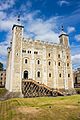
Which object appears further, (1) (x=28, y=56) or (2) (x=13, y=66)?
(1) (x=28, y=56)

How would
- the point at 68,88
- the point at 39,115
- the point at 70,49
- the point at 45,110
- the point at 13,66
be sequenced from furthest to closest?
the point at 70,49, the point at 68,88, the point at 13,66, the point at 45,110, the point at 39,115

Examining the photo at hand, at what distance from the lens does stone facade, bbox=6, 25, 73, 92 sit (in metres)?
42.2

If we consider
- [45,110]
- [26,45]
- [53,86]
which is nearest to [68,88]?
[53,86]

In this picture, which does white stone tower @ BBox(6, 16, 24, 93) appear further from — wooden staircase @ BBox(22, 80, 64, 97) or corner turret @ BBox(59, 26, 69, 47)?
corner turret @ BBox(59, 26, 69, 47)

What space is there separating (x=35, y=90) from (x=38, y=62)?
28.6ft

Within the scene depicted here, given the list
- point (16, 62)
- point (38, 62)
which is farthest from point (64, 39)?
point (16, 62)

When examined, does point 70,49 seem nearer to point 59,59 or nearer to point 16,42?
point 59,59

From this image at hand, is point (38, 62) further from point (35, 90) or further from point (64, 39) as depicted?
point (64, 39)

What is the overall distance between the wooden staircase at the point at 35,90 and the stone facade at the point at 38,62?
175 centimetres

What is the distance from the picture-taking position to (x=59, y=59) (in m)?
50.8

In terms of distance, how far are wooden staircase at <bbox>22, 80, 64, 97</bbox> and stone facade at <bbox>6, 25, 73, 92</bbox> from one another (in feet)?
5.74

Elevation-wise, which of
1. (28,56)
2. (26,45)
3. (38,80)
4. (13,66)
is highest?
(26,45)

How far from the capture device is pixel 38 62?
46969 mm

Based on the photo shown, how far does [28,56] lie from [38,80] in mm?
7448
